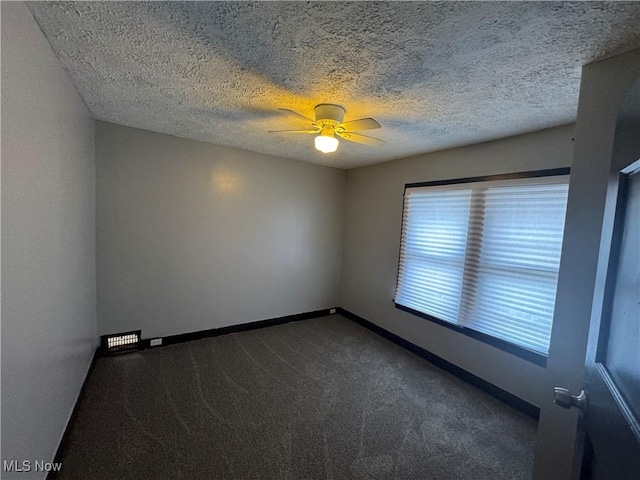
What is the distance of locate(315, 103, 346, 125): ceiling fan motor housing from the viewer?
1.96 m

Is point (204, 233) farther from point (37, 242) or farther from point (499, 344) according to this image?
point (499, 344)

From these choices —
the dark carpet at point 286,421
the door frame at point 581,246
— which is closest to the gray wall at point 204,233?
the dark carpet at point 286,421

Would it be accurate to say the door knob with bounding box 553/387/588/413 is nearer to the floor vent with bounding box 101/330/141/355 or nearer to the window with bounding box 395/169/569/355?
the window with bounding box 395/169/569/355

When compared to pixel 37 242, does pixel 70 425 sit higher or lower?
lower

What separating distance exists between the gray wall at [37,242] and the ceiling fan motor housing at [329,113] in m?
1.48

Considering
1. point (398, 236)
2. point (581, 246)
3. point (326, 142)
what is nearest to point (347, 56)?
point (326, 142)

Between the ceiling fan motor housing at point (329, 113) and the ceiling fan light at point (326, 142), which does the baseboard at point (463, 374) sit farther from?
the ceiling fan motor housing at point (329, 113)

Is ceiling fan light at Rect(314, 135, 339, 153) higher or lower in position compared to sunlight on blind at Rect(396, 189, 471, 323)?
higher

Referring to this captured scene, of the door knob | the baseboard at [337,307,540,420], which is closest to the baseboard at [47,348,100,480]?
the door knob

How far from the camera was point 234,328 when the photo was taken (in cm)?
367

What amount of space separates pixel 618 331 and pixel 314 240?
12.1 feet

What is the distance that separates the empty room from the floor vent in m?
0.03

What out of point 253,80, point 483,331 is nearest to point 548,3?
point 253,80

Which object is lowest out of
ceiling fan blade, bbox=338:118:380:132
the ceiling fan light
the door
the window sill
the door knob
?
the window sill
